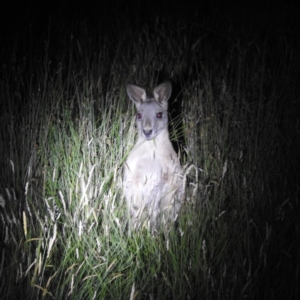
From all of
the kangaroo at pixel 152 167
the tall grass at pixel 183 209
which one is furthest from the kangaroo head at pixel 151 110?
the tall grass at pixel 183 209

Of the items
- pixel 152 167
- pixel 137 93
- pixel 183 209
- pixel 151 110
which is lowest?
pixel 183 209

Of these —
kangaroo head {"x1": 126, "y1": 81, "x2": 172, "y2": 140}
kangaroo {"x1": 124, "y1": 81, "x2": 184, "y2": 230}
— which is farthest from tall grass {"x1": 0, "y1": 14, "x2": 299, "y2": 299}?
kangaroo head {"x1": 126, "y1": 81, "x2": 172, "y2": 140}

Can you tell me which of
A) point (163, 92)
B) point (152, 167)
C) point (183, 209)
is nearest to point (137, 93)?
point (163, 92)

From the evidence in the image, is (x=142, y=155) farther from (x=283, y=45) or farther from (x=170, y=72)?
(x=283, y=45)

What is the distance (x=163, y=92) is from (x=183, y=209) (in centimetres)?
103

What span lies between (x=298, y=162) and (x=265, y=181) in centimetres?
47

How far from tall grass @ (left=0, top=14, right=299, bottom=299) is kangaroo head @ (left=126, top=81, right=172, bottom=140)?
269 mm

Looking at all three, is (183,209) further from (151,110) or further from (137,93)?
(137,93)

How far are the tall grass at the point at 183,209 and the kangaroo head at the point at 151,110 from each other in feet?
0.88

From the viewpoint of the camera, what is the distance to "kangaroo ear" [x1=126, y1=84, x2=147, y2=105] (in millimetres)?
3582

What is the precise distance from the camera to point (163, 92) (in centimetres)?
360

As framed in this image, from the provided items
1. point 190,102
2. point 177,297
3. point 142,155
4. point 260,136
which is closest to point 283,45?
point 190,102

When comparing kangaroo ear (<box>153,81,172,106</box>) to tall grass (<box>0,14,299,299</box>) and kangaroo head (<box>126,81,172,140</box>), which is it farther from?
tall grass (<box>0,14,299,299</box>)

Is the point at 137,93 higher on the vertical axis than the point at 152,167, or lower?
higher
